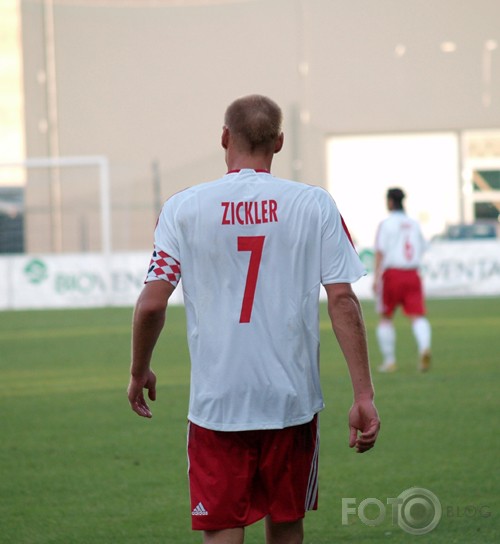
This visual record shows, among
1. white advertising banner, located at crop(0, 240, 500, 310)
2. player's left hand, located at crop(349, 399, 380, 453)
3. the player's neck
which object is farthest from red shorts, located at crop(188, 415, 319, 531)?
white advertising banner, located at crop(0, 240, 500, 310)

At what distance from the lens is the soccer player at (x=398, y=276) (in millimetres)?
13477

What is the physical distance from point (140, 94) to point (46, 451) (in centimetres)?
3250

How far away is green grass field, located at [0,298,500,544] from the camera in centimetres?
629

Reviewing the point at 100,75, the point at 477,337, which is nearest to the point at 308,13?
the point at 100,75

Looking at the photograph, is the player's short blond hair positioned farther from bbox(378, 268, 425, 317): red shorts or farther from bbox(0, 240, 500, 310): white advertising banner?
bbox(0, 240, 500, 310): white advertising banner

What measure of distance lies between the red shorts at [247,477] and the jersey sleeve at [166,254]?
503 mm

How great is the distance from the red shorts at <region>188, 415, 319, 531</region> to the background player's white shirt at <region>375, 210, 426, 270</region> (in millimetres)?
A: 9623

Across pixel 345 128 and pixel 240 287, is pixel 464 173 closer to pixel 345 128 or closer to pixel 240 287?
pixel 345 128

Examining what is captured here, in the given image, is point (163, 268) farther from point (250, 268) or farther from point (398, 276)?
point (398, 276)

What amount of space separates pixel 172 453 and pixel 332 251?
4776 mm

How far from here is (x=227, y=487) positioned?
155 inches

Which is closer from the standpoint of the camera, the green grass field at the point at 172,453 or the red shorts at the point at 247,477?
the red shorts at the point at 247,477

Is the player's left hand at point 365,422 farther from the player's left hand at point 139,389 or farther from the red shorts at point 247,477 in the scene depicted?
the player's left hand at point 139,389

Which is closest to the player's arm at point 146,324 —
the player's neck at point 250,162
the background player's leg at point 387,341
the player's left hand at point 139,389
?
Answer: the player's left hand at point 139,389
